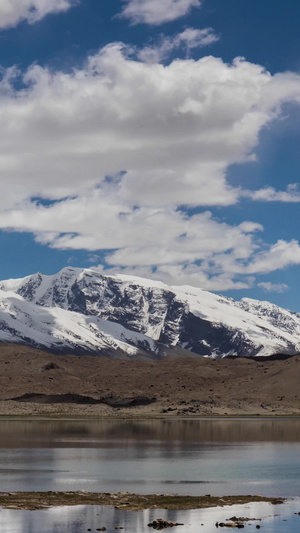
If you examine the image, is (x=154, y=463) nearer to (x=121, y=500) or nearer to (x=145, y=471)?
(x=145, y=471)

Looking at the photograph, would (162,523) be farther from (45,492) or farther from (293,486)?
(293,486)

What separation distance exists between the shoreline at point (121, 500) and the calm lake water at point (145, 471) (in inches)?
80.5

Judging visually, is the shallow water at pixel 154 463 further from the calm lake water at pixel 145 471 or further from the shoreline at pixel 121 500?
the shoreline at pixel 121 500

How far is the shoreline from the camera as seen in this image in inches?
2516

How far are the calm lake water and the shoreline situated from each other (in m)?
2.04

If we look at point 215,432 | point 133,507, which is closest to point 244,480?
point 133,507

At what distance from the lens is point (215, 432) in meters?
173

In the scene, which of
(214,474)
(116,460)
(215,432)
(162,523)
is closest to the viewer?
(162,523)

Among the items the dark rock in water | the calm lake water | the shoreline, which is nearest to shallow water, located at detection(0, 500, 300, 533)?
the calm lake water

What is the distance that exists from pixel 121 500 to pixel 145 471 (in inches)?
1044

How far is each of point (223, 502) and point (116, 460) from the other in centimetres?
4164

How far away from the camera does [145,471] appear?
9325 centimetres

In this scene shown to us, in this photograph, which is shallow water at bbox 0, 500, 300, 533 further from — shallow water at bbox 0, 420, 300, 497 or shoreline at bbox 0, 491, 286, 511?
shallow water at bbox 0, 420, 300, 497

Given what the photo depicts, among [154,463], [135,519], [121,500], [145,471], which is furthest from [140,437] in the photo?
[135,519]
